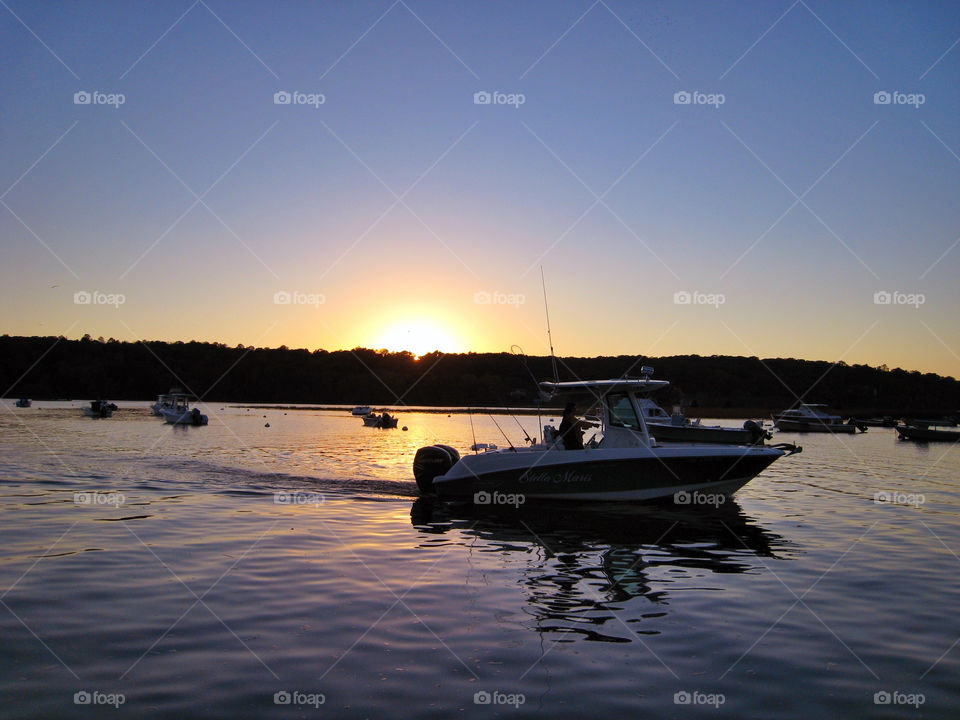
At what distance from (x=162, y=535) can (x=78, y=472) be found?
13586 millimetres

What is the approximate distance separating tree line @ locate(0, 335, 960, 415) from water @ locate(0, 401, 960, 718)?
284 feet

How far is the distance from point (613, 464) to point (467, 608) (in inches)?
397

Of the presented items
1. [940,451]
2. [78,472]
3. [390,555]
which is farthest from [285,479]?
[940,451]

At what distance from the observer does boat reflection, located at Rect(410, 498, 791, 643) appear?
34.9ft

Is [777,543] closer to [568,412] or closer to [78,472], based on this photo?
[568,412]

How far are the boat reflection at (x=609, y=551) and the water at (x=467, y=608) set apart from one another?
0.24 feet

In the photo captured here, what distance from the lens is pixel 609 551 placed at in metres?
15.3

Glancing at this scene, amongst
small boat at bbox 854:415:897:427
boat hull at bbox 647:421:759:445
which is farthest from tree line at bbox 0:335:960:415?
boat hull at bbox 647:421:759:445

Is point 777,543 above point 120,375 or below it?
below

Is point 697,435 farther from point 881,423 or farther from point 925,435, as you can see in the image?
point 881,423

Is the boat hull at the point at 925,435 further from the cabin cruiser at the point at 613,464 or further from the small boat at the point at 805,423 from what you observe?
the cabin cruiser at the point at 613,464

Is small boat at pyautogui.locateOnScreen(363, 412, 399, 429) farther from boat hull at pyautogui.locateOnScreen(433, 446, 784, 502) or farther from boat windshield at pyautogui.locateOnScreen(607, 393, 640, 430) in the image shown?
boat windshield at pyautogui.locateOnScreen(607, 393, 640, 430)

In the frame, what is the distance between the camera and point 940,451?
169 ft

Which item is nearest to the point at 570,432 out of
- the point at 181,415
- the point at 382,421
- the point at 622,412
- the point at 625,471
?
the point at 622,412
